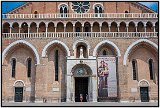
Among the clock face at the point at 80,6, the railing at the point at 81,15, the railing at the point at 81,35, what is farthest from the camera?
the clock face at the point at 80,6

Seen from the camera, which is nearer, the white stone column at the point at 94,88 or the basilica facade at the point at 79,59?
the white stone column at the point at 94,88

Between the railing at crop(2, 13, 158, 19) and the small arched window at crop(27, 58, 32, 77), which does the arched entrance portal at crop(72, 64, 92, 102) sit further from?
the railing at crop(2, 13, 158, 19)

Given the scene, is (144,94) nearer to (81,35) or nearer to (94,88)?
(94,88)

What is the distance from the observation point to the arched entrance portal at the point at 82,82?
26.3m

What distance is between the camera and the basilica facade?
85.6 ft

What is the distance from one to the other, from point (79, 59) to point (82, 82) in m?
2.38

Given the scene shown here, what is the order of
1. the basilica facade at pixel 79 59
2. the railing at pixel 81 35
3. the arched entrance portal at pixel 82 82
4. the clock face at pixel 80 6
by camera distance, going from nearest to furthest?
the basilica facade at pixel 79 59 → the arched entrance portal at pixel 82 82 → the railing at pixel 81 35 → the clock face at pixel 80 6

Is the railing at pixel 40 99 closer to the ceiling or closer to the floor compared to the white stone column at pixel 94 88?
closer to the floor

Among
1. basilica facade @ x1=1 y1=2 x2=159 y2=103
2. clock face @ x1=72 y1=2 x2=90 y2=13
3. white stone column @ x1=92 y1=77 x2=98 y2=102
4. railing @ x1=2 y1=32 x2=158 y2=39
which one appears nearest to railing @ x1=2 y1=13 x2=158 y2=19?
basilica facade @ x1=1 y1=2 x2=159 y2=103

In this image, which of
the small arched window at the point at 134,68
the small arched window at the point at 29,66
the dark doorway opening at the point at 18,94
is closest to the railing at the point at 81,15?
the small arched window at the point at 29,66

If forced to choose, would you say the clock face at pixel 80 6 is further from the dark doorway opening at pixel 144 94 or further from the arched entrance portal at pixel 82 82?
the dark doorway opening at pixel 144 94

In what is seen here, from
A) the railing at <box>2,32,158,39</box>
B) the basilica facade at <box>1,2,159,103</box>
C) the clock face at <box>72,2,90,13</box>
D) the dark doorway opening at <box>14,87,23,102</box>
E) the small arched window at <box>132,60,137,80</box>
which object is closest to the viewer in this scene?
the basilica facade at <box>1,2,159,103</box>

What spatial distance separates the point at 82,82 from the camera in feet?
89.4

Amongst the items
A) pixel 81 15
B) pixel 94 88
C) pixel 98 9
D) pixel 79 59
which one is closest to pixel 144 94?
pixel 94 88
